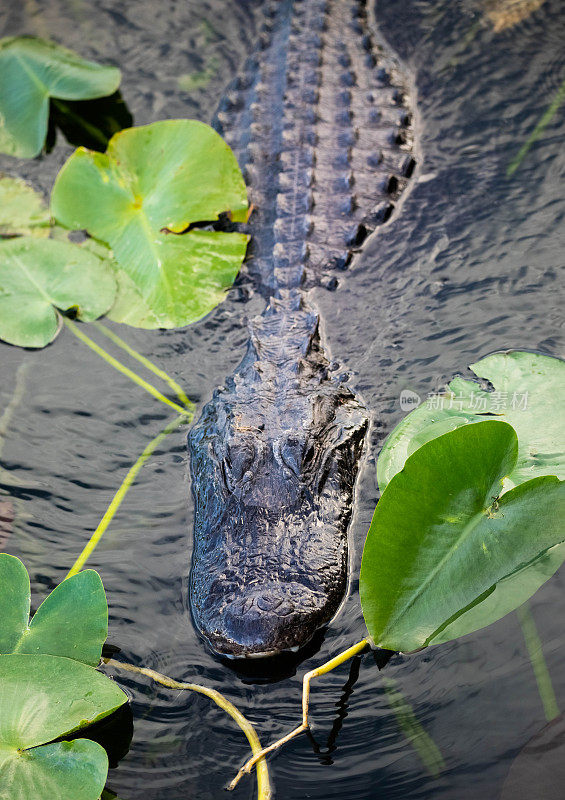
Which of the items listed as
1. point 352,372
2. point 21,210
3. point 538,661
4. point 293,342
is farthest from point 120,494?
point 21,210

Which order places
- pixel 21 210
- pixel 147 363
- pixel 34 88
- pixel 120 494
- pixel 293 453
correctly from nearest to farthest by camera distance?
pixel 293 453
pixel 120 494
pixel 147 363
pixel 21 210
pixel 34 88

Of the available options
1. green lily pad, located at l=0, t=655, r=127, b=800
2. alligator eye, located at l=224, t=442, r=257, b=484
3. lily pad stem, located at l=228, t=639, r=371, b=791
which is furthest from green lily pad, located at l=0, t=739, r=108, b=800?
alligator eye, located at l=224, t=442, r=257, b=484

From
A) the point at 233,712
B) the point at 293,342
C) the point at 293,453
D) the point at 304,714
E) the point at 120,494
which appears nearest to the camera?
the point at 304,714

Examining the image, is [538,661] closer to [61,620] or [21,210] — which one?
[61,620]

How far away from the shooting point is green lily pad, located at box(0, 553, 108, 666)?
6.37 feet

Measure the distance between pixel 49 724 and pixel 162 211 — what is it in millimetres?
2030

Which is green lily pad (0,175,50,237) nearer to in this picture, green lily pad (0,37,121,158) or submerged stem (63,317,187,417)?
green lily pad (0,37,121,158)

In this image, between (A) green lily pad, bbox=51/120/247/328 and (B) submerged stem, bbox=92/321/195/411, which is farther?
(A) green lily pad, bbox=51/120/247/328

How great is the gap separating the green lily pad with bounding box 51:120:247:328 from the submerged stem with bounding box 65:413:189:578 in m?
0.43

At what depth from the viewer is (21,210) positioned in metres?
3.59

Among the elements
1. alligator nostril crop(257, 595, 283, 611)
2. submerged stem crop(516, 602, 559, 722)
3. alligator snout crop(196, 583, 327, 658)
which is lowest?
alligator snout crop(196, 583, 327, 658)

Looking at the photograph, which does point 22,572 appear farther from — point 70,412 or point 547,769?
point 547,769

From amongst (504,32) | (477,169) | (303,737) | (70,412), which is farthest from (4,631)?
(504,32)

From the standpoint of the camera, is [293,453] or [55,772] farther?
[293,453]
